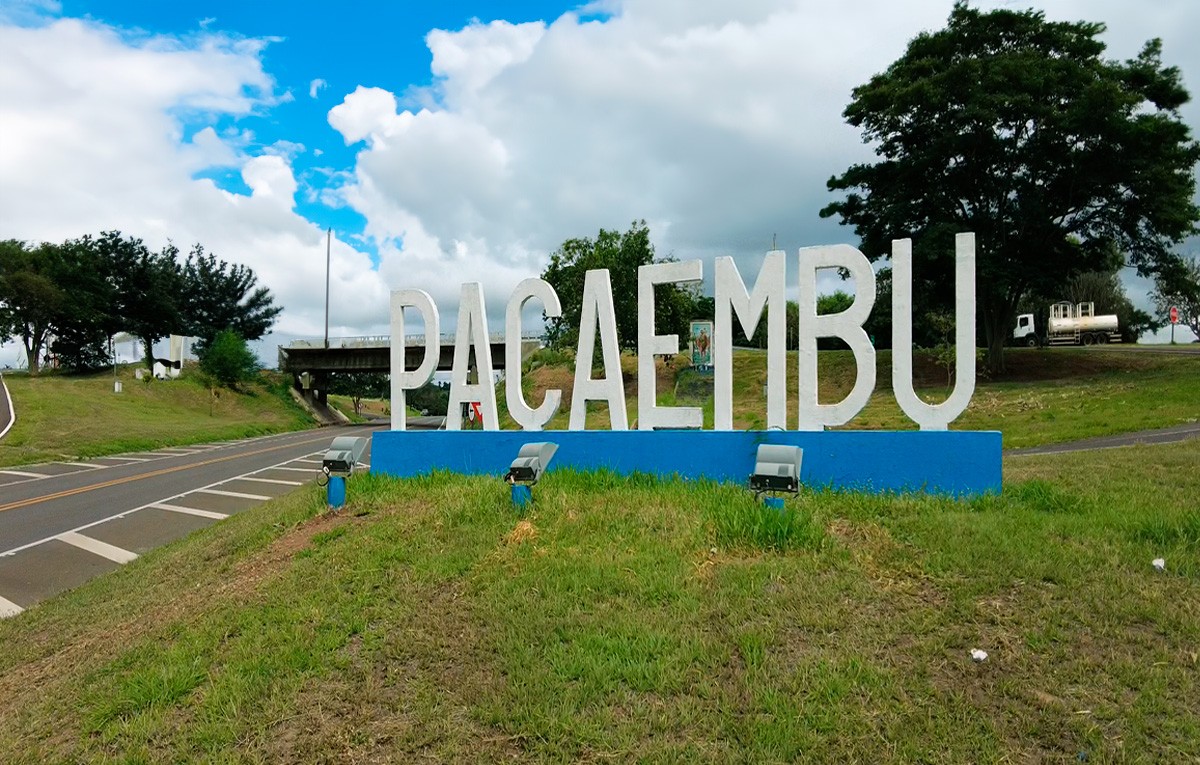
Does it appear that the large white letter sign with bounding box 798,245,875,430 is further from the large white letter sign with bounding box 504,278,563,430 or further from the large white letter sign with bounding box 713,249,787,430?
the large white letter sign with bounding box 504,278,563,430

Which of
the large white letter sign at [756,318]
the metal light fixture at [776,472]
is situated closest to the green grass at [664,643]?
the metal light fixture at [776,472]

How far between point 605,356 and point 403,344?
268 centimetres

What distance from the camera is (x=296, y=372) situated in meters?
50.4

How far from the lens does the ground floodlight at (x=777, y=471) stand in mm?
4840

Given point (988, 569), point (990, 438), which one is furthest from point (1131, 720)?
point (990, 438)

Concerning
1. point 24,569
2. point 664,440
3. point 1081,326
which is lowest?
point 24,569

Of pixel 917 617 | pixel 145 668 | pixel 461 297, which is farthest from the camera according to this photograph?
pixel 461 297

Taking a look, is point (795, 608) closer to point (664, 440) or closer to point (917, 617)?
point (917, 617)

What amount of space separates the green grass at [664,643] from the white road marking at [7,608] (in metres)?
1.24

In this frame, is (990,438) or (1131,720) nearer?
(1131,720)

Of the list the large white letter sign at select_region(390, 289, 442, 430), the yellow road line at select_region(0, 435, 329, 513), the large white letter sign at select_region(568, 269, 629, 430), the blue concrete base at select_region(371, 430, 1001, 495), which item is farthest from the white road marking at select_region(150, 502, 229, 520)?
the large white letter sign at select_region(568, 269, 629, 430)

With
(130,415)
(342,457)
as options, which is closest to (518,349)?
(342,457)

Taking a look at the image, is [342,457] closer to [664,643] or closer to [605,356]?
[605,356]

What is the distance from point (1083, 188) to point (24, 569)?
102 feet
